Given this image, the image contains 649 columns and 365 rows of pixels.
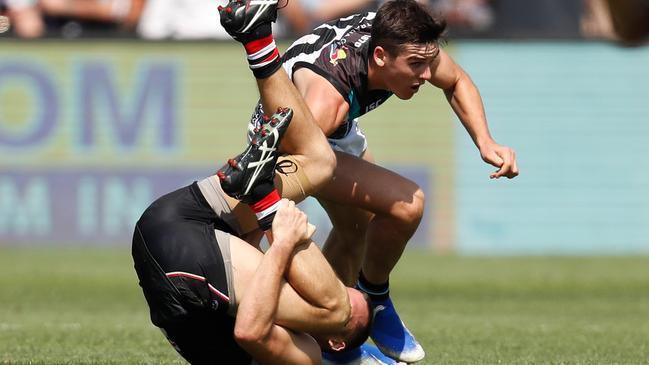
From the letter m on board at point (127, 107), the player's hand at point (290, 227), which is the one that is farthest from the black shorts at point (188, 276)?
the letter m on board at point (127, 107)

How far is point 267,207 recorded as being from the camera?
19.3 feet

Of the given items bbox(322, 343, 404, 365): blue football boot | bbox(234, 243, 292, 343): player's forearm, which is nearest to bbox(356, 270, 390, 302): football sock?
bbox(322, 343, 404, 365): blue football boot

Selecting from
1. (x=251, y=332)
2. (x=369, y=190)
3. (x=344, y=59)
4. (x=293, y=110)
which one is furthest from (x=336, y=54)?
(x=251, y=332)

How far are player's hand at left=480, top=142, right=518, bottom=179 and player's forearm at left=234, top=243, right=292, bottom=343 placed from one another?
55.9 inches

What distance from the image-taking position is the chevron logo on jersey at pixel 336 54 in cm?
690

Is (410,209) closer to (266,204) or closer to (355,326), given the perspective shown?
(355,326)

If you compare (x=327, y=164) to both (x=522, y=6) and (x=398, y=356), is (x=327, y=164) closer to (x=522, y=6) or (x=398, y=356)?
(x=398, y=356)

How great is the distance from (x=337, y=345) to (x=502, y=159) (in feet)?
4.48

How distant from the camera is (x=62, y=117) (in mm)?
14688

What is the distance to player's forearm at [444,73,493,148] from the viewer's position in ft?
23.5

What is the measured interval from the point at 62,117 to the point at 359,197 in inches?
340

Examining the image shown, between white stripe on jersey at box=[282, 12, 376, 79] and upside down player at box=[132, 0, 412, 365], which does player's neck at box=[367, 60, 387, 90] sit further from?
upside down player at box=[132, 0, 412, 365]

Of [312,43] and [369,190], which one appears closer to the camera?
[369,190]

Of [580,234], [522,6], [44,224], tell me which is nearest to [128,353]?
[44,224]
